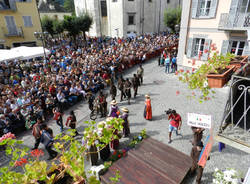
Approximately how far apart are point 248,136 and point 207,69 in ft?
4.56

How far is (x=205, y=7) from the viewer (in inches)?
478

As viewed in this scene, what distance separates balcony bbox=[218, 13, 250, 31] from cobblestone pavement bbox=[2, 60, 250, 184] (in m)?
4.30

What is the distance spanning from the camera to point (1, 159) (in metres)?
6.75

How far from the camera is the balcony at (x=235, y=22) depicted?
10305 mm

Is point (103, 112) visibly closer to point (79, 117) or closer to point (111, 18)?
point (79, 117)

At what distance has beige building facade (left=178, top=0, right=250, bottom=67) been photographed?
10570mm

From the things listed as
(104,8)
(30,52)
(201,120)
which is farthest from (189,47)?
(104,8)

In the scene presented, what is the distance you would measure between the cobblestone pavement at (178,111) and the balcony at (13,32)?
16.9 meters

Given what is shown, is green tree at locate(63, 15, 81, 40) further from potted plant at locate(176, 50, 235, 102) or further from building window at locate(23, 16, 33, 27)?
potted plant at locate(176, 50, 235, 102)

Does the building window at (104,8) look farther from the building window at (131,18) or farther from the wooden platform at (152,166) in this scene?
the wooden platform at (152,166)

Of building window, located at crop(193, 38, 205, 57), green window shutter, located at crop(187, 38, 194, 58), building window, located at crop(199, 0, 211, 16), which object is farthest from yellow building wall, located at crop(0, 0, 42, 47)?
building window, located at crop(199, 0, 211, 16)

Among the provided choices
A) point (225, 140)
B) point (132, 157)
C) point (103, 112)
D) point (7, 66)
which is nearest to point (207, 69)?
point (225, 140)

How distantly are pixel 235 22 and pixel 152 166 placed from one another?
1086 cm

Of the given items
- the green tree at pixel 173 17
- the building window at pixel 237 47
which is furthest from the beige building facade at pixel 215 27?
the green tree at pixel 173 17
